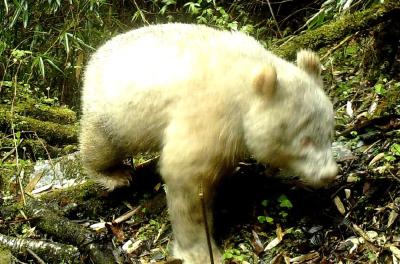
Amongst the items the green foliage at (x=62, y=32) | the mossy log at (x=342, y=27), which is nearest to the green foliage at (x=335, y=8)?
the mossy log at (x=342, y=27)

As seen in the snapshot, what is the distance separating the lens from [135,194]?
4840 millimetres

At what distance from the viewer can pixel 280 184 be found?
4449mm

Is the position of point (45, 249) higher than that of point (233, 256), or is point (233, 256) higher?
point (45, 249)

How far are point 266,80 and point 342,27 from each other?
6.57ft

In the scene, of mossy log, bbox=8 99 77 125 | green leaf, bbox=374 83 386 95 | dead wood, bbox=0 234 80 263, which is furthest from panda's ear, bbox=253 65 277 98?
mossy log, bbox=8 99 77 125

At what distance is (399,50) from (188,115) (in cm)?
277

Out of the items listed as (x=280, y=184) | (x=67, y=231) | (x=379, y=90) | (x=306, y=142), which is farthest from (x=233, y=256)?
(x=379, y=90)

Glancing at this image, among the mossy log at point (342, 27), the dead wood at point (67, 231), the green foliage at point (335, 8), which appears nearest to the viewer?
the dead wood at point (67, 231)

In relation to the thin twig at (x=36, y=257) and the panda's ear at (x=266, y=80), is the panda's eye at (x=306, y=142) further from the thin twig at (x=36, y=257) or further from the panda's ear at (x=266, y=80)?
the thin twig at (x=36, y=257)

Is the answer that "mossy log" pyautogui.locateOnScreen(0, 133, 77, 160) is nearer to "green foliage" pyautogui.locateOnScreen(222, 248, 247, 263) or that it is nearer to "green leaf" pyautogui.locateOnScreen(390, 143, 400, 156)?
"green foliage" pyautogui.locateOnScreen(222, 248, 247, 263)

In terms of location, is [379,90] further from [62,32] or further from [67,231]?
[62,32]

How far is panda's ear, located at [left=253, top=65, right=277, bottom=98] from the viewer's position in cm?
364

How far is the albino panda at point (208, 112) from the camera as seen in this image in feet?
12.3

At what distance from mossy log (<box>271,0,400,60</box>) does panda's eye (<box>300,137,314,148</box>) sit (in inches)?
73.2
